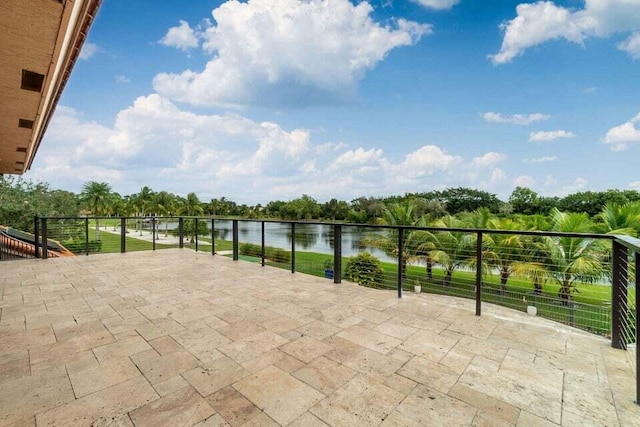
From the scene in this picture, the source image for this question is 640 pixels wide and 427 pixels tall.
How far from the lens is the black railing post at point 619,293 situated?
2.17 meters

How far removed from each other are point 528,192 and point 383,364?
45.5 metres

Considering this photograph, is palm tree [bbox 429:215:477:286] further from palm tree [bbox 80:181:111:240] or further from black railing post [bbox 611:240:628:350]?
palm tree [bbox 80:181:111:240]

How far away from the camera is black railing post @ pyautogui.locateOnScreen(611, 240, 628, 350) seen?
217cm

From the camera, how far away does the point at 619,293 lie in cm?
220

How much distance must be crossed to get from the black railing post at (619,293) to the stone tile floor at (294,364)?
4.4 inches

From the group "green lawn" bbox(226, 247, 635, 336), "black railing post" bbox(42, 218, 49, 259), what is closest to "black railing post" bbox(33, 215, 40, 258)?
"black railing post" bbox(42, 218, 49, 259)

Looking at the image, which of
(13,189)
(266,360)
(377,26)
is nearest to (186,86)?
(377,26)

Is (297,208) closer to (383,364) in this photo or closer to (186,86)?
(186,86)

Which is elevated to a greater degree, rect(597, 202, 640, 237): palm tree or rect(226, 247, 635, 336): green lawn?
rect(597, 202, 640, 237): palm tree

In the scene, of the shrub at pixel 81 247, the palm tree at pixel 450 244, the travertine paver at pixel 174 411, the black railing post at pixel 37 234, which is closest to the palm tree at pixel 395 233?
the palm tree at pixel 450 244

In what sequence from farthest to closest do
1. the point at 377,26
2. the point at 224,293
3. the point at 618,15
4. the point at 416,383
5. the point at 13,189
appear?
1. the point at 13,189
2. the point at 377,26
3. the point at 618,15
4. the point at 224,293
5. the point at 416,383

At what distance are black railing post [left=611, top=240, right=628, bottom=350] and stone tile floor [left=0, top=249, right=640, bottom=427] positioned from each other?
111mm

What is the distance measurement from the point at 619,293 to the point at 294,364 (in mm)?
2421

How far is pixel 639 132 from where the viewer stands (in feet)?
68.8
